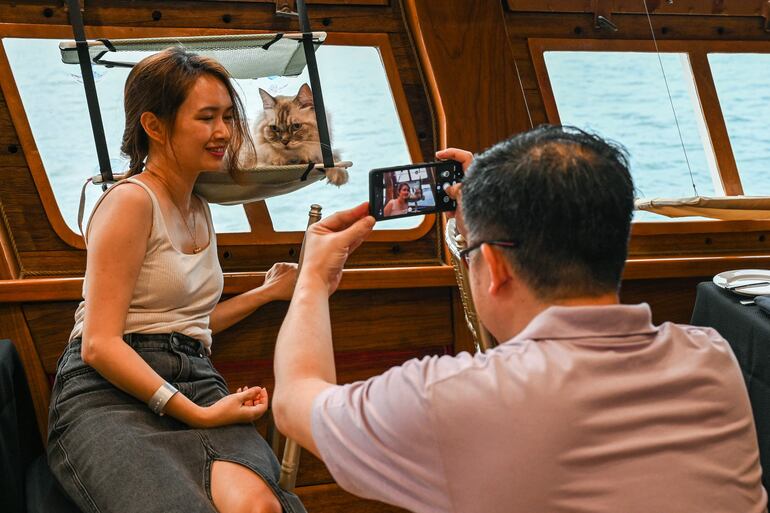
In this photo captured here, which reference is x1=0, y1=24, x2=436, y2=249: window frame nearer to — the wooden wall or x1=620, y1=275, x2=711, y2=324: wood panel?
the wooden wall

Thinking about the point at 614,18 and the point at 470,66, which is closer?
the point at 470,66

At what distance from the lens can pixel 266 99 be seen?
2496 millimetres

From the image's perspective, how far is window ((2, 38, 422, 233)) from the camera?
8.43 feet

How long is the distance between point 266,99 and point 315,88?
0.14 m

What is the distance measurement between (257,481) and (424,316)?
98cm

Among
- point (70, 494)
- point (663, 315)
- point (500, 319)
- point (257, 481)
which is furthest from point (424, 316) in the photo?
point (500, 319)

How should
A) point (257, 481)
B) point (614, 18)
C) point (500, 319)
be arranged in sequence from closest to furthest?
point (500, 319)
point (257, 481)
point (614, 18)

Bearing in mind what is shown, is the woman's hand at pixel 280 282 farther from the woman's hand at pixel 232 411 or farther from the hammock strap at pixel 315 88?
the woman's hand at pixel 232 411

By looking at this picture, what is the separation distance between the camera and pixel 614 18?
3.09m

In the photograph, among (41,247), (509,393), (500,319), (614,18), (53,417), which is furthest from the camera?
(614,18)

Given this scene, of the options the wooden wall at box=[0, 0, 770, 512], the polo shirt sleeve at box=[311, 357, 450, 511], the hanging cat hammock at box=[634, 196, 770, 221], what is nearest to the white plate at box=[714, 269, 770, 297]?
the hanging cat hammock at box=[634, 196, 770, 221]

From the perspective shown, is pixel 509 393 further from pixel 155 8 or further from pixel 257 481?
pixel 155 8

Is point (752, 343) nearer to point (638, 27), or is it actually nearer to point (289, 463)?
point (289, 463)

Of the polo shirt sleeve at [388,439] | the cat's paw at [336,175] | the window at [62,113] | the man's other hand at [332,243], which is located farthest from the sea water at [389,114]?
the polo shirt sleeve at [388,439]
